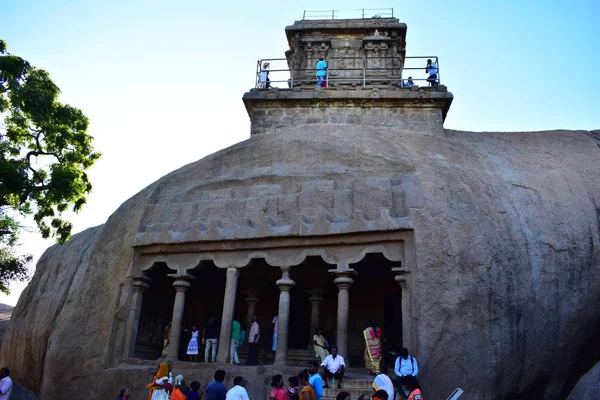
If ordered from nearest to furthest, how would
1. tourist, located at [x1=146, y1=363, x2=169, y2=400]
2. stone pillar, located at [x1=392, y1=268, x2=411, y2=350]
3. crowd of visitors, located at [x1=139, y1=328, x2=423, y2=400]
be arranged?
crowd of visitors, located at [x1=139, y1=328, x2=423, y2=400] → tourist, located at [x1=146, y1=363, x2=169, y2=400] → stone pillar, located at [x1=392, y1=268, x2=411, y2=350]

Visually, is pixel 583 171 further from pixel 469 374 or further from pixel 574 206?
pixel 469 374

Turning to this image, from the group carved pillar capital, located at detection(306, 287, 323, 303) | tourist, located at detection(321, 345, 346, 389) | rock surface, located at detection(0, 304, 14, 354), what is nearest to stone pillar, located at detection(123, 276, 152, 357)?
carved pillar capital, located at detection(306, 287, 323, 303)

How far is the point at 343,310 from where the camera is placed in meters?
13.4

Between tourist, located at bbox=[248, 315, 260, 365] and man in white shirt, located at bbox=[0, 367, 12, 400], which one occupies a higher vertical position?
tourist, located at bbox=[248, 315, 260, 365]

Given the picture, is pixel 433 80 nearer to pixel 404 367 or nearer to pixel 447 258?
pixel 447 258

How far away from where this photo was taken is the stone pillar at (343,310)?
13242mm

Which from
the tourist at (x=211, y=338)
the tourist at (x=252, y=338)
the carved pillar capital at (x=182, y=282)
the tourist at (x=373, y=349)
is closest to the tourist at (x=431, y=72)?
the tourist at (x=373, y=349)

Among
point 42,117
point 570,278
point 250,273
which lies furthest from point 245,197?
point 570,278

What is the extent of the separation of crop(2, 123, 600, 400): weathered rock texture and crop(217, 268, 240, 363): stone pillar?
4.12 feet

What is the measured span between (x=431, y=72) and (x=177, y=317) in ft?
37.6

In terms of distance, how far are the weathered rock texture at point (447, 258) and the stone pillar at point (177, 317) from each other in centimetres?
98

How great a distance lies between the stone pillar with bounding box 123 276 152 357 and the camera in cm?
1448

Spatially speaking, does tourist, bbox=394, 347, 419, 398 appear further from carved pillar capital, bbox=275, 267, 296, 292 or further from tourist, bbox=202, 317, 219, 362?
tourist, bbox=202, 317, 219, 362

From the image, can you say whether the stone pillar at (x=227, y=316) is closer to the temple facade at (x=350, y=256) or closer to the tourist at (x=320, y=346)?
the temple facade at (x=350, y=256)
